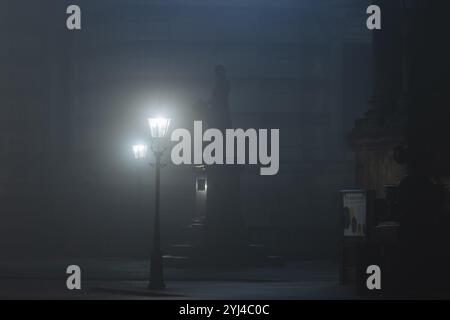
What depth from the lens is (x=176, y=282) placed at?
122ft

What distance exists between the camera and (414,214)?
96.5ft

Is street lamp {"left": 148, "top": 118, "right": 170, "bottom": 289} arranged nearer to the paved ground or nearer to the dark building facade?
the paved ground

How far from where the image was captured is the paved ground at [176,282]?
101 ft

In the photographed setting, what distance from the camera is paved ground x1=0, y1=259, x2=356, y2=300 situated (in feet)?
101

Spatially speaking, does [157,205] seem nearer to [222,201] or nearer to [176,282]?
[176,282]

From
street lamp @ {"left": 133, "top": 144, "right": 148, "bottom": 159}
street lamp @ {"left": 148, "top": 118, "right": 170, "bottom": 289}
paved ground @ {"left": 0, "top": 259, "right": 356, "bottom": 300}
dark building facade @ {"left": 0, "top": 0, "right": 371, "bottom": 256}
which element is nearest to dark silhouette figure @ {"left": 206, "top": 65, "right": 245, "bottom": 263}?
paved ground @ {"left": 0, "top": 259, "right": 356, "bottom": 300}

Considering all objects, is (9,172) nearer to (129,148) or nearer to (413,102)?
(129,148)

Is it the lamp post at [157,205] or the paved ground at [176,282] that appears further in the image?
the lamp post at [157,205]

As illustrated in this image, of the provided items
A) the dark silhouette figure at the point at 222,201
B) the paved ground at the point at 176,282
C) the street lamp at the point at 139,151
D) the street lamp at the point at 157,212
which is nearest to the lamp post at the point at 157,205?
the street lamp at the point at 157,212

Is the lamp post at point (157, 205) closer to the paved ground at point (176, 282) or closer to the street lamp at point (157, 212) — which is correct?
the street lamp at point (157, 212)

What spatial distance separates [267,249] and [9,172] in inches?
758

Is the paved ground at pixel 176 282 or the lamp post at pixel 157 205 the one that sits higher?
the lamp post at pixel 157 205

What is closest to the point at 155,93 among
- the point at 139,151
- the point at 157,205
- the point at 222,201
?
the point at 139,151

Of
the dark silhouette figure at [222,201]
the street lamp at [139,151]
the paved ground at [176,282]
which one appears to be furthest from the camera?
the street lamp at [139,151]
